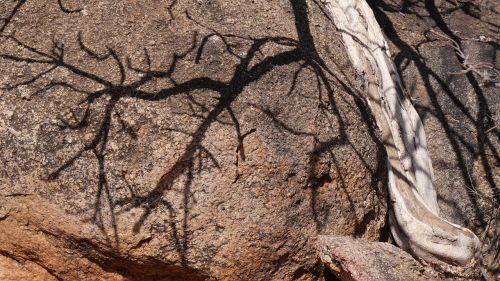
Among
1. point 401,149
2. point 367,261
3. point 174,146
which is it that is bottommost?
point 367,261

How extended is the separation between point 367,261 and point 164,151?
2.95 feet

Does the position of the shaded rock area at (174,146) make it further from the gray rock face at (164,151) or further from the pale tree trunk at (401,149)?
the pale tree trunk at (401,149)

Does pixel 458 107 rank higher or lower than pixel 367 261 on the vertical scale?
higher

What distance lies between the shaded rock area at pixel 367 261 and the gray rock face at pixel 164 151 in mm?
79

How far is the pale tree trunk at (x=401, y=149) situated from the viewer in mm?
3363

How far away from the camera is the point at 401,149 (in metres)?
3.66

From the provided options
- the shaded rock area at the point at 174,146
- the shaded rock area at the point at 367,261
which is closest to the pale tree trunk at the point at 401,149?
the shaded rock area at the point at 174,146

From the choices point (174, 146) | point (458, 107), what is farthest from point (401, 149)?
point (174, 146)

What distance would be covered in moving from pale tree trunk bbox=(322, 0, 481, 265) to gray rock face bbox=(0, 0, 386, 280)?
257 millimetres

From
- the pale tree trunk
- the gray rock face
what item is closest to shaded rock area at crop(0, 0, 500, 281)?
the gray rock face

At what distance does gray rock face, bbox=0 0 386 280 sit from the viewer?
2846 mm

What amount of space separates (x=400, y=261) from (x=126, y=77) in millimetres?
1317

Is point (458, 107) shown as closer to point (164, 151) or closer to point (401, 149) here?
A: point (401, 149)

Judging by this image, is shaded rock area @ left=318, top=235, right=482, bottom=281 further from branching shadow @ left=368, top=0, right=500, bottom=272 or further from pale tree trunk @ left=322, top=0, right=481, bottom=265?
branching shadow @ left=368, top=0, right=500, bottom=272
